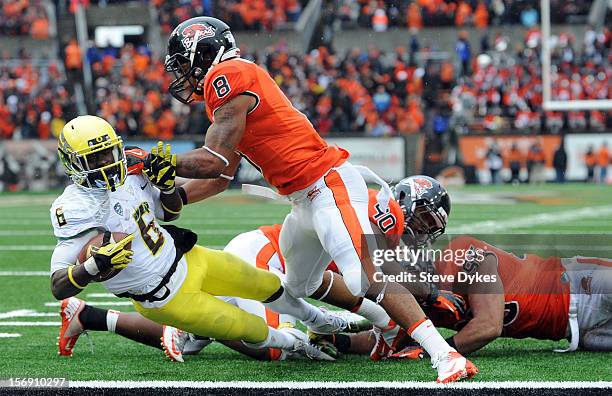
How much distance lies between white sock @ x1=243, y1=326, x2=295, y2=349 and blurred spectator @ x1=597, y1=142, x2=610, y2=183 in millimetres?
14706

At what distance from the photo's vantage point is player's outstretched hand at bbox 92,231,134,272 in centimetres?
418

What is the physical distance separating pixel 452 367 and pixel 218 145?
140 centimetres

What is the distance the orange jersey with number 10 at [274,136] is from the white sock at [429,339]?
0.83 m

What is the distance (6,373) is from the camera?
463 cm

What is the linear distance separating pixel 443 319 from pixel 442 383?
836 millimetres

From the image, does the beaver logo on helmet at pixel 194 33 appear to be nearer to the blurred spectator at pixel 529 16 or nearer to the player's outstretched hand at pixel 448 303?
the player's outstretched hand at pixel 448 303

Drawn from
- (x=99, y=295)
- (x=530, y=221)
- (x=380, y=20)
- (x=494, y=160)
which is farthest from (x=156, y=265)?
(x=380, y=20)

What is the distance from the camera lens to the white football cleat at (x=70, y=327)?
5.12 m

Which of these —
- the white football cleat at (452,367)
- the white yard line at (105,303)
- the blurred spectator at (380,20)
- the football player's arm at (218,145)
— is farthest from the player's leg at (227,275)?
the blurred spectator at (380,20)

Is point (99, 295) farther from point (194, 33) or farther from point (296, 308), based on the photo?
point (194, 33)

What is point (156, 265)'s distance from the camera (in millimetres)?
4520

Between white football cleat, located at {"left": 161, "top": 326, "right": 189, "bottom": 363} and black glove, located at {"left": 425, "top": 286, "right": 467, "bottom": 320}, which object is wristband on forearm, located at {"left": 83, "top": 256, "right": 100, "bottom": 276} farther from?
black glove, located at {"left": 425, "top": 286, "right": 467, "bottom": 320}

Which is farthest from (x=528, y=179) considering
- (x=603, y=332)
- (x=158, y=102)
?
(x=603, y=332)

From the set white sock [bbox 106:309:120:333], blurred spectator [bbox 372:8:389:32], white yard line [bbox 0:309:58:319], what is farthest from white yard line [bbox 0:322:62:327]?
blurred spectator [bbox 372:8:389:32]
